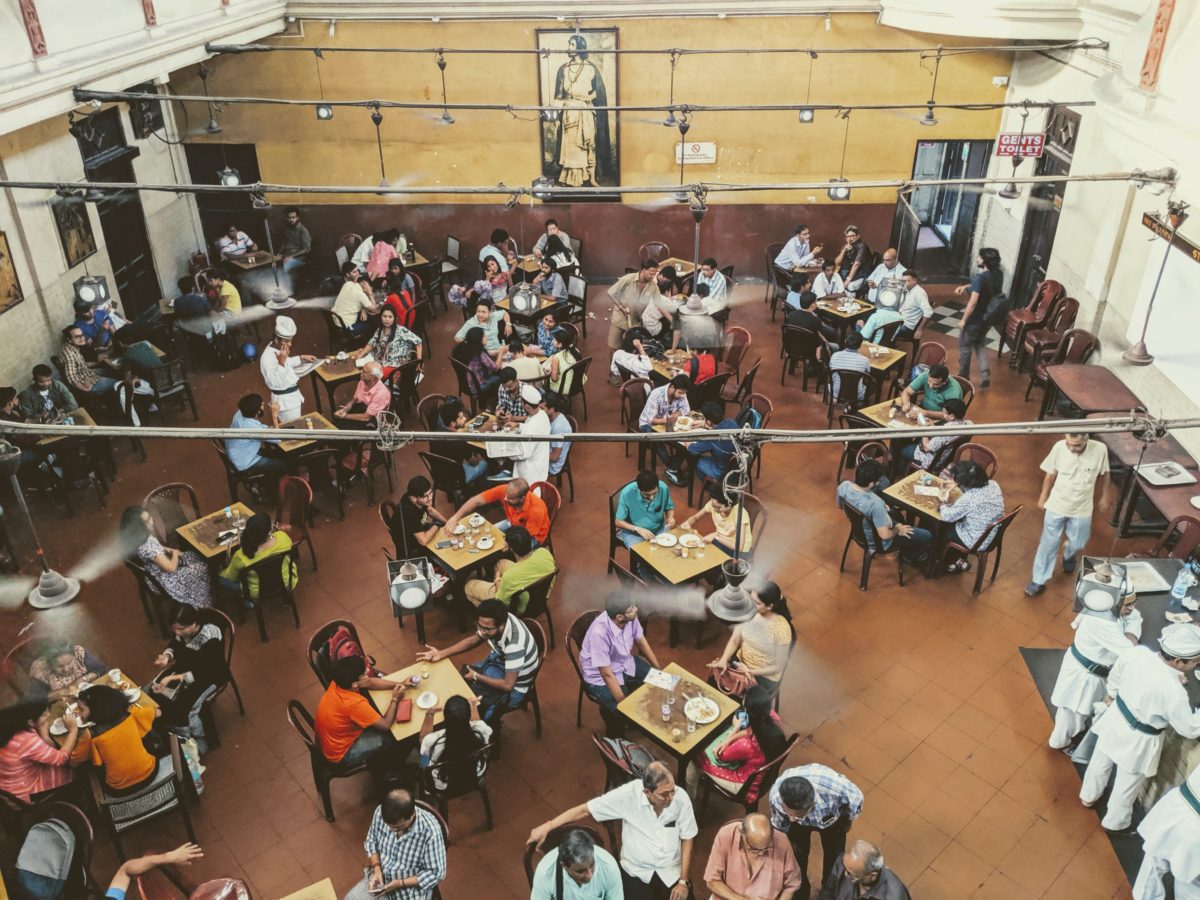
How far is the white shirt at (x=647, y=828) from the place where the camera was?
5.05 m

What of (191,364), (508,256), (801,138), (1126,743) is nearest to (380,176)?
(508,256)

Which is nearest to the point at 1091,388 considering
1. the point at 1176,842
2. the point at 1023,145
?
the point at 1023,145

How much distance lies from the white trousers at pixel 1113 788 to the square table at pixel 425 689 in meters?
3.95

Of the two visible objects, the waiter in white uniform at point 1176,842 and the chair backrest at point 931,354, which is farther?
the chair backrest at point 931,354

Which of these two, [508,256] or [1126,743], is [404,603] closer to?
[1126,743]

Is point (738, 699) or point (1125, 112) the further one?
point (1125, 112)

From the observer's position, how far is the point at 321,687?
713 centimetres

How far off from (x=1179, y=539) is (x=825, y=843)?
A: 4.11 meters

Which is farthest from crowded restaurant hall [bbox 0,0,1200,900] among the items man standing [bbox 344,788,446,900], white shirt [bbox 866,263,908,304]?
white shirt [bbox 866,263,908,304]

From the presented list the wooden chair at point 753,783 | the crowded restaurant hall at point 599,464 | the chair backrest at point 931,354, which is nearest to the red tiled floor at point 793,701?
the crowded restaurant hall at point 599,464

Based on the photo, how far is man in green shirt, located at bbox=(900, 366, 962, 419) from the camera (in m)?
9.12

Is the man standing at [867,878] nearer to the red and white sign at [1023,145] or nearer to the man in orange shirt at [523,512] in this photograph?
the man in orange shirt at [523,512]

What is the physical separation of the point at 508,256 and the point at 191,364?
426 centimetres

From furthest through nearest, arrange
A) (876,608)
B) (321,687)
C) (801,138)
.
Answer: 1. (801,138)
2. (876,608)
3. (321,687)
